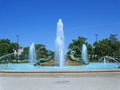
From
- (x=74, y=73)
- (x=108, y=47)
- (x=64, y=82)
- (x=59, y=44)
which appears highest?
(x=108, y=47)

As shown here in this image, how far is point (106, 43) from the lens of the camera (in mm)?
67875

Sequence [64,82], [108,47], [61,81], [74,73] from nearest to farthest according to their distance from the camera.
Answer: [64,82]
[61,81]
[74,73]
[108,47]

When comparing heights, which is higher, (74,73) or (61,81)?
(74,73)

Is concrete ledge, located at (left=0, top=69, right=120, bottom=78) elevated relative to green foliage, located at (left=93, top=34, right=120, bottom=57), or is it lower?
lower

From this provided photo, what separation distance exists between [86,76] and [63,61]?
1142cm

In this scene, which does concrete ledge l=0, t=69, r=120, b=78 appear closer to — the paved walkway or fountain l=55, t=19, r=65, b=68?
the paved walkway

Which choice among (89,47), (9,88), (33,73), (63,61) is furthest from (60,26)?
(89,47)

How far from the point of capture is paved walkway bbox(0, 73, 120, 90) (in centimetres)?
940

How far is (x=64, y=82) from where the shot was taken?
10.1 metres

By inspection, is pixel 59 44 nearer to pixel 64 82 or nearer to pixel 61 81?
pixel 61 81

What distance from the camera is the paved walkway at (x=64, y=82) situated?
30.8ft

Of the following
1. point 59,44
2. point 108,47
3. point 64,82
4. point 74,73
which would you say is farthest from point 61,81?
point 108,47

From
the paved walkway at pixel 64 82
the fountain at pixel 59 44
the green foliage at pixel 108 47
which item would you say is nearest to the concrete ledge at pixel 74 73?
the paved walkway at pixel 64 82

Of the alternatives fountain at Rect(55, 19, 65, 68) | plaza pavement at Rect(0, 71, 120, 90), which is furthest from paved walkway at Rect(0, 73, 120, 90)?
fountain at Rect(55, 19, 65, 68)
